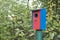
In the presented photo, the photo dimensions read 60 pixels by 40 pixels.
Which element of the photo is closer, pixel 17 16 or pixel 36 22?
pixel 36 22

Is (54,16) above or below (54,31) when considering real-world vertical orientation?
above

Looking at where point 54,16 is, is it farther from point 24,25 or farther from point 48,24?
point 24,25

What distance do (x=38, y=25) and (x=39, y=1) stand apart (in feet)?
4.07

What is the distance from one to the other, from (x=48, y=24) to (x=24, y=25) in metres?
0.40

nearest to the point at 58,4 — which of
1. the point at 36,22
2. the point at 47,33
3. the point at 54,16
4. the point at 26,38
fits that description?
the point at 54,16

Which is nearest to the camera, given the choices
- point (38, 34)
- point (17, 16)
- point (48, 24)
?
point (38, 34)

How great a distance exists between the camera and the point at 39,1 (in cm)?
407

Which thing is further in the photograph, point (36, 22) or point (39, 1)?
point (39, 1)

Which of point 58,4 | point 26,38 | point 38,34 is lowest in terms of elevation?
point 26,38

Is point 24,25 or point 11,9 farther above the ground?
point 11,9

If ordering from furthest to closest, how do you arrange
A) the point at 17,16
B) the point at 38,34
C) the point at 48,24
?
the point at 17,16 → the point at 48,24 → the point at 38,34

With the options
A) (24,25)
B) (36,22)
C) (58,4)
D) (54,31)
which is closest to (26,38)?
(24,25)

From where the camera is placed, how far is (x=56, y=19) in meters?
3.83

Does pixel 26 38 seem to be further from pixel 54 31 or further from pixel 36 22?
pixel 36 22
